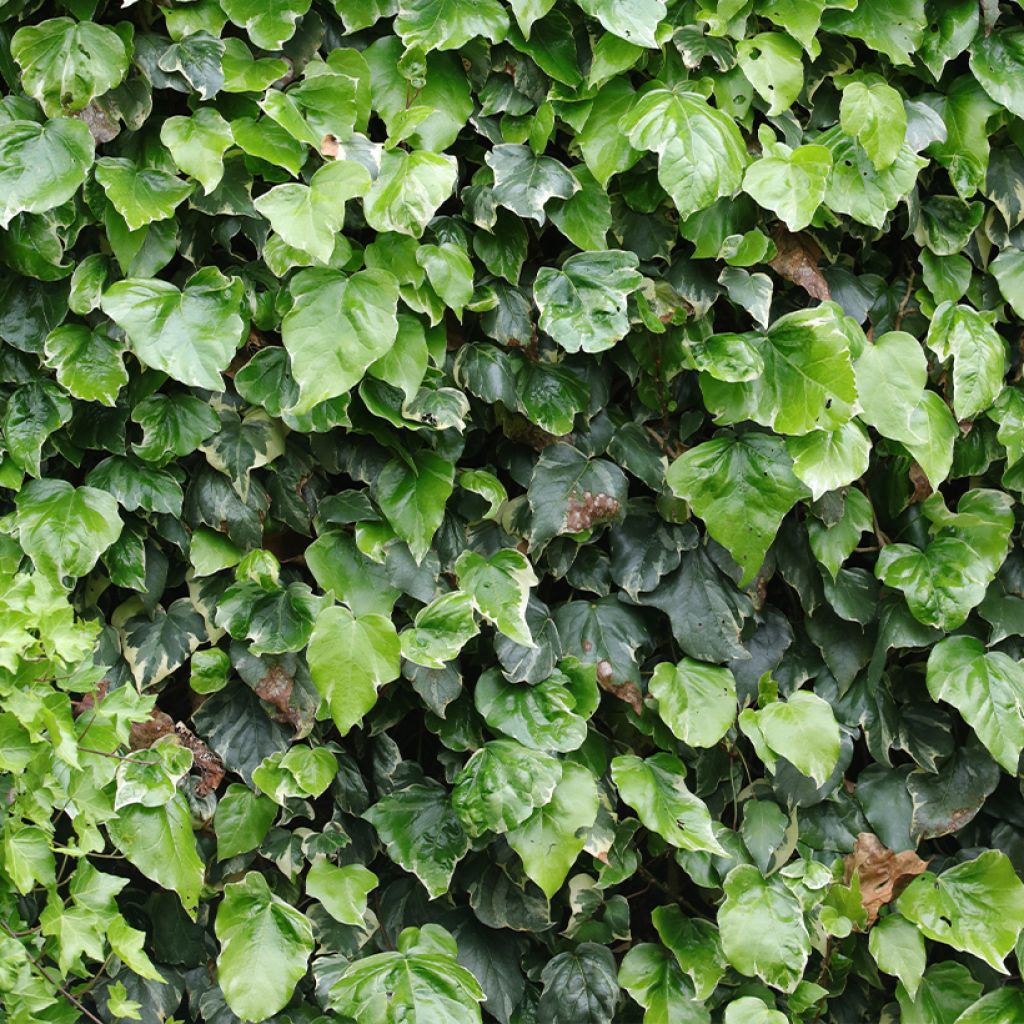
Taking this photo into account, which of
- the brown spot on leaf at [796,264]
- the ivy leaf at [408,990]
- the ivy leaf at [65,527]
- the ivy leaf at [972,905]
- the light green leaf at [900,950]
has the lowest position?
the light green leaf at [900,950]

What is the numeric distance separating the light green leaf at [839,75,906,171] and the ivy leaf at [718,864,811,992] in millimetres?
1090

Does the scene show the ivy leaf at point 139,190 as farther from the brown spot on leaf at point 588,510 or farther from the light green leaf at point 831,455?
the light green leaf at point 831,455

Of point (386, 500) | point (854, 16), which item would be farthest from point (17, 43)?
point (854, 16)

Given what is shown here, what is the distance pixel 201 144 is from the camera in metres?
1.60

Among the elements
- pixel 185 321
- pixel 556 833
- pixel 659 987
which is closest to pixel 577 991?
pixel 659 987

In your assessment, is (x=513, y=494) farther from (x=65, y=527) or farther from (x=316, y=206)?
(x=65, y=527)

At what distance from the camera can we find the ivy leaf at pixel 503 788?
164cm

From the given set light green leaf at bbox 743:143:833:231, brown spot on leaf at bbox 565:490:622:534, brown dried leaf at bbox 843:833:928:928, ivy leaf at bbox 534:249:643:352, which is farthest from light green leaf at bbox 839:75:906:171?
brown dried leaf at bbox 843:833:928:928

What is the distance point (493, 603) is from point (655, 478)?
1.07 feet

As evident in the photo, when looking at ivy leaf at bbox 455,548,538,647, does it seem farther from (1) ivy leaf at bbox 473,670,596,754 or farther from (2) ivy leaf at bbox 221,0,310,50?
(2) ivy leaf at bbox 221,0,310,50

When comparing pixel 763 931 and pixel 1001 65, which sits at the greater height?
pixel 1001 65

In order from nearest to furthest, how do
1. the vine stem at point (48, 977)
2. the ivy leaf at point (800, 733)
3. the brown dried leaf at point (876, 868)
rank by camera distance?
the vine stem at point (48, 977)
the ivy leaf at point (800, 733)
the brown dried leaf at point (876, 868)

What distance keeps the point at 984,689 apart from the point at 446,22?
1258 mm

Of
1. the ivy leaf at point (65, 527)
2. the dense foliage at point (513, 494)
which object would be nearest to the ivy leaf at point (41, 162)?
the dense foliage at point (513, 494)
